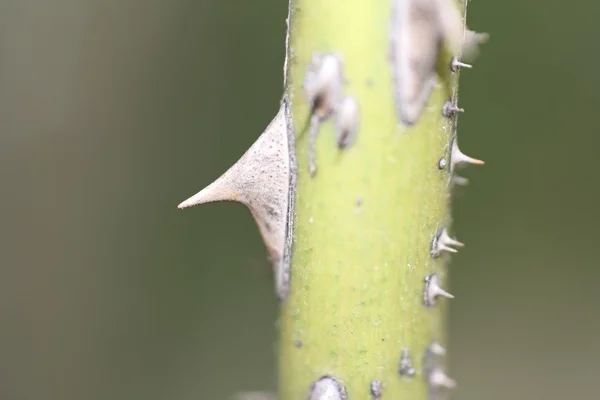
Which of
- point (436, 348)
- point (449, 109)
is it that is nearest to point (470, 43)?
point (449, 109)

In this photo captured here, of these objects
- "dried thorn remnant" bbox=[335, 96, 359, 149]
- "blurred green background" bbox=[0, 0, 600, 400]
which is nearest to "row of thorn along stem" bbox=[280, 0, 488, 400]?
"dried thorn remnant" bbox=[335, 96, 359, 149]

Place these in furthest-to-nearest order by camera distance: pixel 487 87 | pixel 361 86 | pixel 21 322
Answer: pixel 21 322, pixel 487 87, pixel 361 86

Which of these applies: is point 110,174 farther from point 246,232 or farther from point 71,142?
point 246,232

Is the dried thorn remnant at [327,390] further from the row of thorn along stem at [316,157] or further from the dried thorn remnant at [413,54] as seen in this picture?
the dried thorn remnant at [413,54]

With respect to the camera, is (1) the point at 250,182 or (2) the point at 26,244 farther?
(2) the point at 26,244

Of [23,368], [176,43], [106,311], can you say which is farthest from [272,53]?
[23,368]

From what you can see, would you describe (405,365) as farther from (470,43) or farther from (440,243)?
(470,43)
